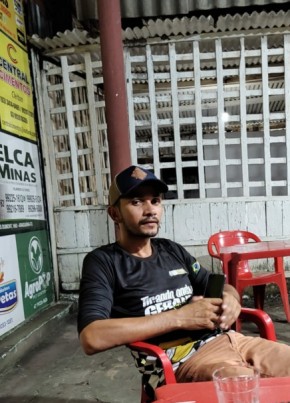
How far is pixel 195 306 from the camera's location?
1356 mm

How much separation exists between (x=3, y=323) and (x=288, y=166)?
127 inches

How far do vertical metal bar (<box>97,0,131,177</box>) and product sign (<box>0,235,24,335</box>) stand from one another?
4.12 ft

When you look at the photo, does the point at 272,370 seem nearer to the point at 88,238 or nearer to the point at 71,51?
the point at 88,238

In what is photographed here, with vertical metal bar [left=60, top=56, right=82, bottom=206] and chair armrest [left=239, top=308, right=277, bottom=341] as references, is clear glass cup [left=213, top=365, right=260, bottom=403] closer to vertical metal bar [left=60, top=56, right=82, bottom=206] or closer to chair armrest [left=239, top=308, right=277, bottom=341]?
chair armrest [left=239, top=308, right=277, bottom=341]

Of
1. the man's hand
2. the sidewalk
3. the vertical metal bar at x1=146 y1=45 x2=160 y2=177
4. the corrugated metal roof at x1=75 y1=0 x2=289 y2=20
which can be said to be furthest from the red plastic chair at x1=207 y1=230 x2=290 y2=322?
the corrugated metal roof at x1=75 y1=0 x2=289 y2=20

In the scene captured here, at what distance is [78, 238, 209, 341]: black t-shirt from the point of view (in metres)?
1.47

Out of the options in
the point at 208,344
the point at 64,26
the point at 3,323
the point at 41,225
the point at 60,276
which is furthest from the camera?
the point at 64,26

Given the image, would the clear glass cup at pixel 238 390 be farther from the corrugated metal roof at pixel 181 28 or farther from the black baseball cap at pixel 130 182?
the corrugated metal roof at pixel 181 28

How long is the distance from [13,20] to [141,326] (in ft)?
11.1

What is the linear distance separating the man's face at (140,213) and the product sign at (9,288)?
184 cm

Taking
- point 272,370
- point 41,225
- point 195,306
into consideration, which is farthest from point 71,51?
point 272,370

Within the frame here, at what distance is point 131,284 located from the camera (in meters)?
1.57

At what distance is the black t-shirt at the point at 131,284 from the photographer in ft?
4.82

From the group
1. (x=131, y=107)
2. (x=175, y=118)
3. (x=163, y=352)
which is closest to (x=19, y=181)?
(x=131, y=107)
